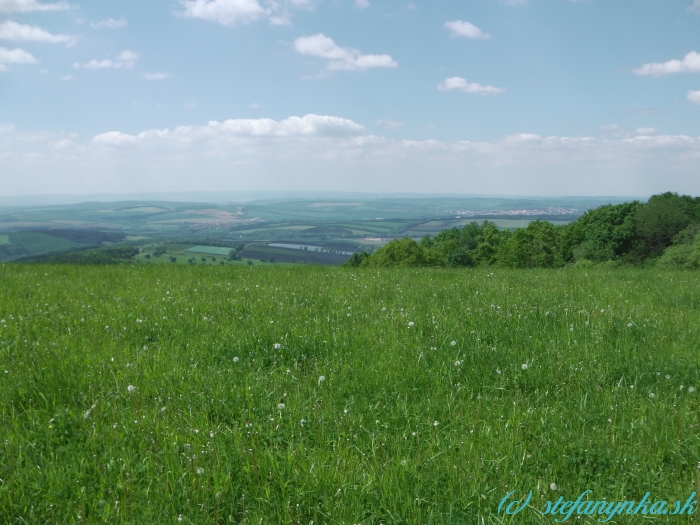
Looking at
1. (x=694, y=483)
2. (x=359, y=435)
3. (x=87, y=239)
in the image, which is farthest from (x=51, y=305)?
(x=87, y=239)

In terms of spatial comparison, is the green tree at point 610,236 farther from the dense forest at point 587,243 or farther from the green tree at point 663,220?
the green tree at point 663,220

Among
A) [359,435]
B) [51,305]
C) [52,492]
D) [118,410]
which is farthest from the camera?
[51,305]

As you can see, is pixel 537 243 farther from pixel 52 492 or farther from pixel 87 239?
pixel 87 239

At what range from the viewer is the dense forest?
51219 mm

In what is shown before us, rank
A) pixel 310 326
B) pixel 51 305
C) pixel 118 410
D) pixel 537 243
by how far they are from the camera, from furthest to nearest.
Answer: pixel 537 243 → pixel 51 305 → pixel 310 326 → pixel 118 410

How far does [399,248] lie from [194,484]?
65.9 meters

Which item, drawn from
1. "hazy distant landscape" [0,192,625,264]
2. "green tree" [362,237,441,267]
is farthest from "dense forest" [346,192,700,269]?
"hazy distant landscape" [0,192,625,264]

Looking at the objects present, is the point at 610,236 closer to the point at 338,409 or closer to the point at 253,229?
the point at 338,409

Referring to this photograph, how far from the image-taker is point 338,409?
515 centimetres

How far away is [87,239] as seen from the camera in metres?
105

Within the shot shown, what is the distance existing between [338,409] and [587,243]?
60678 millimetres

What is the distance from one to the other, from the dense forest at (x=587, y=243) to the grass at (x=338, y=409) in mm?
35282

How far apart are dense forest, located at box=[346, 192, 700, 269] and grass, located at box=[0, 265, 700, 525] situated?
3528cm

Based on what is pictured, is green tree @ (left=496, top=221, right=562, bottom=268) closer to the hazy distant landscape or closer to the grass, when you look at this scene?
the hazy distant landscape
